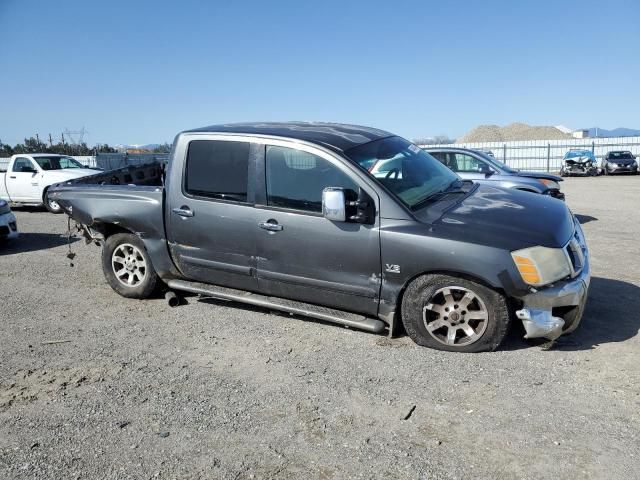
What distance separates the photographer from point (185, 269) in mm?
5266

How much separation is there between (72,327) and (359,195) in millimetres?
3044

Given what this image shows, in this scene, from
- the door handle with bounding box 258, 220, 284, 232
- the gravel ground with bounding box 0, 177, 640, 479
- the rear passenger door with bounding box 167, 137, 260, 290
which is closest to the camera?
the gravel ground with bounding box 0, 177, 640, 479

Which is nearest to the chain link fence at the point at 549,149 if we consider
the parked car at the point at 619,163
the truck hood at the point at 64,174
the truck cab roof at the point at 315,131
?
the parked car at the point at 619,163

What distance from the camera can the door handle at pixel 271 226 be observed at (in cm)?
455

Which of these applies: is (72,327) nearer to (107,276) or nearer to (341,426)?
(107,276)

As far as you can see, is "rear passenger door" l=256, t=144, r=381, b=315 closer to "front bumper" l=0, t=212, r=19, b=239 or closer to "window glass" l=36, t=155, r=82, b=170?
"front bumper" l=0, t=212, r=19, b=239

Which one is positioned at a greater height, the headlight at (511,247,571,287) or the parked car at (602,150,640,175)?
the headlight at (511,247,571,287)

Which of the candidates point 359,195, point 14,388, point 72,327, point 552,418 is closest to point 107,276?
point 72,327

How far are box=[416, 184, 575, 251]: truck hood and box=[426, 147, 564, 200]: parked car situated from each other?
5474 millimetres

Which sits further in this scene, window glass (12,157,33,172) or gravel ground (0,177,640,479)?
window glass (12,157,33,172)

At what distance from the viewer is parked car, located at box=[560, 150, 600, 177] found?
95.0 ft

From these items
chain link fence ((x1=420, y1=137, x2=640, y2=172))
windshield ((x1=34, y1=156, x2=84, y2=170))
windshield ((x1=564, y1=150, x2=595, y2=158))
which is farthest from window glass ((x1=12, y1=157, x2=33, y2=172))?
windshield ((x1=564, y1=150, x2=595, y2=158))

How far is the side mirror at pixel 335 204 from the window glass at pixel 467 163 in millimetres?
7186

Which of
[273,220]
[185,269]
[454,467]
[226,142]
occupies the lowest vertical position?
[454,467]
